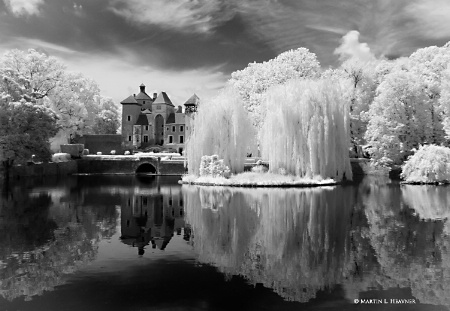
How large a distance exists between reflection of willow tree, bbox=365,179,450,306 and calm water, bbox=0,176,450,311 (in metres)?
0.04

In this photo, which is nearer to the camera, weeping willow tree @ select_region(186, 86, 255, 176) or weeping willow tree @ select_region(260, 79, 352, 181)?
weeping willow tree @ select_region(260, 79, 352, 181)

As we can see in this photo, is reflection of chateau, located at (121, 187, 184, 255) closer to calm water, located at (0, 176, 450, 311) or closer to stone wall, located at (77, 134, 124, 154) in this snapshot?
calm water, located at (0, 176, 450, 311)

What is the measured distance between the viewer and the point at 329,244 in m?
13.3

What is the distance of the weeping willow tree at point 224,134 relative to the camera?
36.3m

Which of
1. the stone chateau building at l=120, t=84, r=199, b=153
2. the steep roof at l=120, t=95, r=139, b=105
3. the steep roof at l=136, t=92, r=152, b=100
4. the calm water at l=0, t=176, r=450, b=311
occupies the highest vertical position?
the steep roof at l=136, t=92, r=152, b=100

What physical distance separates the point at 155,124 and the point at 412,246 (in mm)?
68590

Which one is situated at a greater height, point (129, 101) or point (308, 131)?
point (129, 101)

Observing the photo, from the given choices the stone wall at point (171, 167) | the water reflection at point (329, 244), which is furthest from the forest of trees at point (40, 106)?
the water reflection at point (329, 244)

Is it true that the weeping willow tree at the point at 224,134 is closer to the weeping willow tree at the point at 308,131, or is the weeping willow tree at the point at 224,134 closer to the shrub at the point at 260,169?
the shrub at the point at 260,169

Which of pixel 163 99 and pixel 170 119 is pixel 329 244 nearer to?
pixel 170 119

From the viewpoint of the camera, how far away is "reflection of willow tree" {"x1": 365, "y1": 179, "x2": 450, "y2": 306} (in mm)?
9641

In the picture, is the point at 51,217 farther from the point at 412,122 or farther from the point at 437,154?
the point at 412,122

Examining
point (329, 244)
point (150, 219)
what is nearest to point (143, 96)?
point (150, 219)

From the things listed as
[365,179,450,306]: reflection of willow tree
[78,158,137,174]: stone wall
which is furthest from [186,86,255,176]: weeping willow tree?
[78,158,137,174]: stone wall
